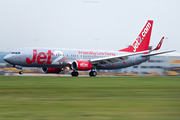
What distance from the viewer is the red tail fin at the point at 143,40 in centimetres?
4609

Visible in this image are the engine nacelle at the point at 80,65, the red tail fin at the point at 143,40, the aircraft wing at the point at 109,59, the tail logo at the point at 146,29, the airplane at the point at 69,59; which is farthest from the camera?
the tail logo at the point at 146,29

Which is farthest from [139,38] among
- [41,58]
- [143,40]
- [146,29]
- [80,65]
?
[41,58]

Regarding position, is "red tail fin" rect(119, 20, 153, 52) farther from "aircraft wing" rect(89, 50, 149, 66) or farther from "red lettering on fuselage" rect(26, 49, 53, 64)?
"red lettering on fuselage" rect(26, 49, 53, 64)

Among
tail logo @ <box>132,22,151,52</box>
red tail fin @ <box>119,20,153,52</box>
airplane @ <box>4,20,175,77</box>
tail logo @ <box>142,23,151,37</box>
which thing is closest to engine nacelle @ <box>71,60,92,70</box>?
airplane @ <box>4,20,175,77</box>

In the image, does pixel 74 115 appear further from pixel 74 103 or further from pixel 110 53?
pixel 110 53

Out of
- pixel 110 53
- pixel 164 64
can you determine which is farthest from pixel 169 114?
pixel 164 64

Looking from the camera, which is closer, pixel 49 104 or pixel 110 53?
pixel 49 104

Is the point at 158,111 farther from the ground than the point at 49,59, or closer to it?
closer to it

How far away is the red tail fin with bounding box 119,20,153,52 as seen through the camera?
4609cm

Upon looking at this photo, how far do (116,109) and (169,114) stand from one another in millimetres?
1748

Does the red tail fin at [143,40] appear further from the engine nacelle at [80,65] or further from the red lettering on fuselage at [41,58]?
the red lettering on fuselage at [41,58]

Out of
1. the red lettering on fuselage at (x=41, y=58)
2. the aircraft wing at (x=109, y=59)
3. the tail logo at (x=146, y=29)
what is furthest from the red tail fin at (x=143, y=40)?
the red lettering on fuselage at (x=41, y=58)

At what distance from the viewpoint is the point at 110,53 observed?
141ft

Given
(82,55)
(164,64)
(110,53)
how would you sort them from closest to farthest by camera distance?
(82,55) → (110,53) → (164,64)
